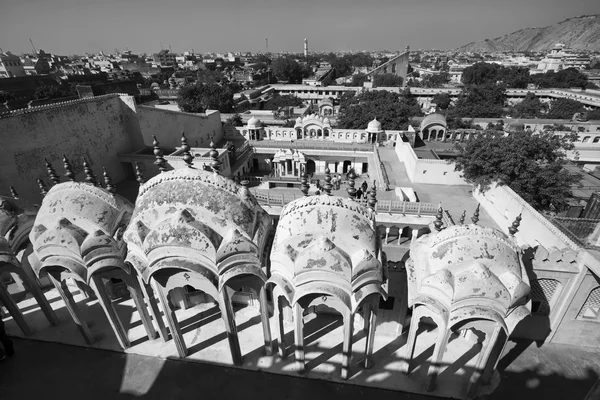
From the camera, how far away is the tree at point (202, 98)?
4328 centimetres

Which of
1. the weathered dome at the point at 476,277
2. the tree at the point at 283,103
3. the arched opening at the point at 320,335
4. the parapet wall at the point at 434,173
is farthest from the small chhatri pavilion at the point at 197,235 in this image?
the tree at the point at 283,103

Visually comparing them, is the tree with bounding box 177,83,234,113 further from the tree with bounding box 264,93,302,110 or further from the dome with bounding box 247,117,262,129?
the tree with bounding box 264,93,302,110

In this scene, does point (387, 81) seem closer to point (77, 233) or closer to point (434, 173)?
point (434, 173)

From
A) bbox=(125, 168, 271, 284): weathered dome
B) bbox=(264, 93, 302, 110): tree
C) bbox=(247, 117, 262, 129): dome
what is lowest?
bbox=(264, 93, 302, 110): tree

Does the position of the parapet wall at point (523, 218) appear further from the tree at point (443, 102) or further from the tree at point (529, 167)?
the tree at point (443, 102)

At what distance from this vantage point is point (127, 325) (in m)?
12.3

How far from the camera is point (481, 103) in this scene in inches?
1828

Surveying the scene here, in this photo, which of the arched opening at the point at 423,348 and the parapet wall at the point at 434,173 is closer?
the arched opening at the point at 423,348

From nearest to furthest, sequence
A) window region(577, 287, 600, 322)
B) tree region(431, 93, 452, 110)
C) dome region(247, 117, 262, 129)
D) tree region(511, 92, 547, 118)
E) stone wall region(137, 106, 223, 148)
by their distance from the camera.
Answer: window region(577, 287, 600, 322) < stone wall region(137, 106, 223, 148) < dome region(247, 117, 262, 129) < tree region(511, 92, 547, 118) < tree region(431, 93, 452, 110)

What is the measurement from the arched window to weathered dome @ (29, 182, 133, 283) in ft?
46.9

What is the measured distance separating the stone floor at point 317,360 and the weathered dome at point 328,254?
3910mm

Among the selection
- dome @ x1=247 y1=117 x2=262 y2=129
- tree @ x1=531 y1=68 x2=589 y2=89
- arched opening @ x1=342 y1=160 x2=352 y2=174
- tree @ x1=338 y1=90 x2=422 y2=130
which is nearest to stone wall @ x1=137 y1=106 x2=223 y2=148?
dome @ x1=247 y1=117 x2=262 y2=129

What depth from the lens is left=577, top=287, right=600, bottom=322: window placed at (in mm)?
10281

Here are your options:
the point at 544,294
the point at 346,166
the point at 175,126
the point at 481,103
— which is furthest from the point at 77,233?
the point at 481,103
